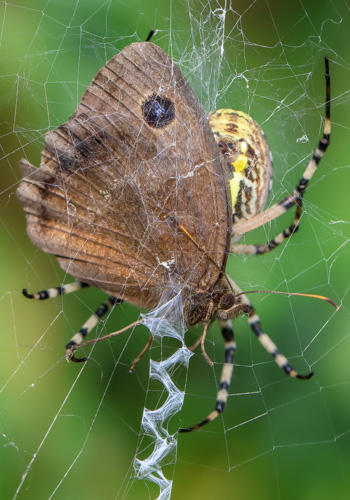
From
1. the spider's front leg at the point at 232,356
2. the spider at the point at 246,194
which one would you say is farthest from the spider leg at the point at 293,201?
the spider's front leg at the point at 232,356

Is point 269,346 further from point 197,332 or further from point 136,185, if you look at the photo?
point 136,185

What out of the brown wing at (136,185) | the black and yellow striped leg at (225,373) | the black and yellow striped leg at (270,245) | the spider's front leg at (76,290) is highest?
the brown wing at (136,185)

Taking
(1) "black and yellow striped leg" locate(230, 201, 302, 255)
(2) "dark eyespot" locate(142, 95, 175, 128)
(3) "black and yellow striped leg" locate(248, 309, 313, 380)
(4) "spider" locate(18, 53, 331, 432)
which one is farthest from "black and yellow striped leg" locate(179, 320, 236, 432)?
(2) "dark eyespot" locate(142, 95, 175, 128)

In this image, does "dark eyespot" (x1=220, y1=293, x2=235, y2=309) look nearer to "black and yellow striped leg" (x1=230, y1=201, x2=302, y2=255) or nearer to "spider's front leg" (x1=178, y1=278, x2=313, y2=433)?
"spider's front leg" (x1=178, y1=278, x2=313, y2=433)

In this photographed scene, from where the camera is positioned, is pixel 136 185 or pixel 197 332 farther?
pixel 197 332

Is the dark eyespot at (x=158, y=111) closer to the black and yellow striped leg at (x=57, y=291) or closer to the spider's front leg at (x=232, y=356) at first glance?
the spider's front leg at (x=232, y=356)

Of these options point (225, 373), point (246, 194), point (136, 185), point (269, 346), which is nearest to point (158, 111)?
point (136, 185)
